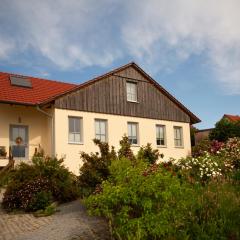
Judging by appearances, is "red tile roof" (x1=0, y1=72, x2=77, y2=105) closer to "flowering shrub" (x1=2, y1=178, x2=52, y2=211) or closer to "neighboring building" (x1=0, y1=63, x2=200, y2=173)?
"neighboring building" (x1=0, y1=63, x2=200, y2=173)

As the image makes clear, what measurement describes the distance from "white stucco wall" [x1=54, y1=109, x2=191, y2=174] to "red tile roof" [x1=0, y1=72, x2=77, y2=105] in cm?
173

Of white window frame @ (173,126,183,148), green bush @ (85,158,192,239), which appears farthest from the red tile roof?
green bush @ (85,158,192,239)

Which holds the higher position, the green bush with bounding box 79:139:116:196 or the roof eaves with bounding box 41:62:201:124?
the roof eaves with bounding box 41:62:201:124

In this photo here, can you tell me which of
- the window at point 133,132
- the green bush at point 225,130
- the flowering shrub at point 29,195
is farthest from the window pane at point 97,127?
the green bush at point 225,130

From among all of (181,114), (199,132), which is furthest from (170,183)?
(199,132)

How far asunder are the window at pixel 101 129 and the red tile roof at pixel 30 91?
8.74ft

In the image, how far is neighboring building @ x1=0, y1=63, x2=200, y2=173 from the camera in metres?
22.2

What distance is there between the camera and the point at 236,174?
11734mm

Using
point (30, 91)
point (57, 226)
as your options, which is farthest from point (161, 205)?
point (30, 91)

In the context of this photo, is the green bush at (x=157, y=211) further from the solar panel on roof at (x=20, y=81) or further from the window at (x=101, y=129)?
the solar panel on roof at (x=20, y=81)

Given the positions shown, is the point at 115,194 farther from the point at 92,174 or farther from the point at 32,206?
the point at 32,206

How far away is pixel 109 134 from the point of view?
24016 mm

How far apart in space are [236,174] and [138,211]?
457 centimetres

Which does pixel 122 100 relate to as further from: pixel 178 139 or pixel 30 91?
pixel 30 91
